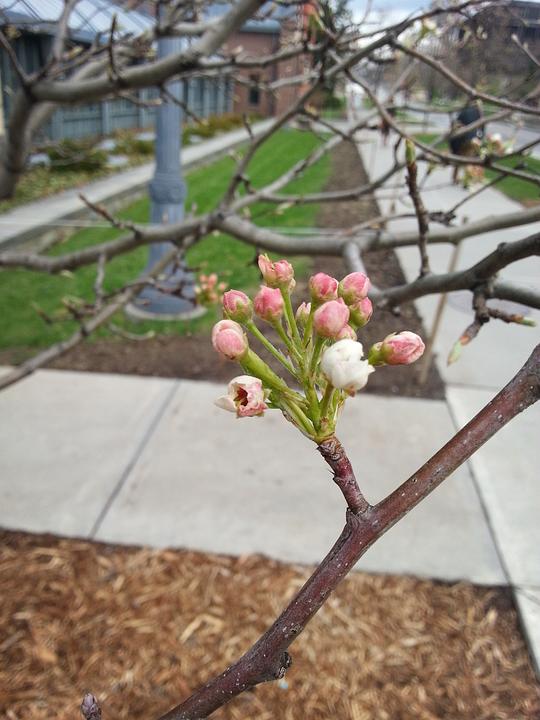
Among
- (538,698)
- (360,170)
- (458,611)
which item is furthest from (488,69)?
(360,170)

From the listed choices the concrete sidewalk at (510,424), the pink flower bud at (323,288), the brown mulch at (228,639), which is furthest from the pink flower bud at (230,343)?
the brown mulch at (228,639)

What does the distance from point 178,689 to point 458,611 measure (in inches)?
56.1

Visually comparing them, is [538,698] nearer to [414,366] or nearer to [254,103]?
[414,366]

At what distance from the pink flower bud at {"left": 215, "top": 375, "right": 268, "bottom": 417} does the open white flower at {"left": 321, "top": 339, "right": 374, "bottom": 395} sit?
76 mm

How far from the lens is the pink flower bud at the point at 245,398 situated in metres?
0.61

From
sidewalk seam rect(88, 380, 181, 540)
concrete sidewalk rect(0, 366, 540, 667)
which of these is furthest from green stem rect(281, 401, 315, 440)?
sidewalk seam rect(88, 380, 181, 540)

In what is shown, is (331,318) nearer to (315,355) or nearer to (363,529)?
(315,355)

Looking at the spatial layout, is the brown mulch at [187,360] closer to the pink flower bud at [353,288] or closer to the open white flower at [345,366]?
the pink flower bud at [353,288]

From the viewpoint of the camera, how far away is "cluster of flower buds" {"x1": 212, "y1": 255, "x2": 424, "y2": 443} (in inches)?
23.2

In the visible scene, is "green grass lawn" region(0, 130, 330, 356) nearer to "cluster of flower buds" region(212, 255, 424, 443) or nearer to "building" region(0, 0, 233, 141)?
"building" region(0, 0, 233, 141)

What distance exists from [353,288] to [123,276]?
25.4ft

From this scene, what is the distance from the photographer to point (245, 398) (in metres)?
0.63

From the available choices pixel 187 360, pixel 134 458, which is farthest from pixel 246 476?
pixel 187 360

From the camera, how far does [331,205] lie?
12414mm
